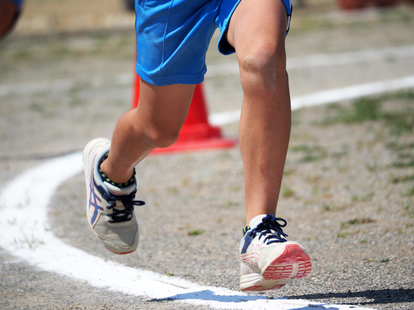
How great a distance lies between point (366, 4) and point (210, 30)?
15595mm

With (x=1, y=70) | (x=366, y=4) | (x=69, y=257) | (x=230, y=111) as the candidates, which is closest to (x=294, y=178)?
(x=69, y=257)

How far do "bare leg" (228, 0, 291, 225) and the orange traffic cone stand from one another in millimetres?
2967

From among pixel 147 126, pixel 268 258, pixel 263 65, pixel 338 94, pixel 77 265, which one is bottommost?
pixel 338 94

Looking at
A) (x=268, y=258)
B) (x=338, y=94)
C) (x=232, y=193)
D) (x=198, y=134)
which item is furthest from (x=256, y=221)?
(x=338, y=94)

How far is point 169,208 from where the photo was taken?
3607mm

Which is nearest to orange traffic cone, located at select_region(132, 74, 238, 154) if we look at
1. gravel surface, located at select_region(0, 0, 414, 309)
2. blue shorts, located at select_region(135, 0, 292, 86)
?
gravel surface, located at select_region(0, 0, 414, 309)

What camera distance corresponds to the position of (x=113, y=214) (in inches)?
96.3

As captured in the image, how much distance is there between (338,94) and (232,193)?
3.57 meters

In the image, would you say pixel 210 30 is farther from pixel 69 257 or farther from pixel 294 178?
pixel 294 178

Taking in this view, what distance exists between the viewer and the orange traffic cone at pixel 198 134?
16.4 ft

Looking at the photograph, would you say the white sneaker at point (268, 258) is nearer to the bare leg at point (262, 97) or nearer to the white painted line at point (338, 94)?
the bare leg at point (262, 97)

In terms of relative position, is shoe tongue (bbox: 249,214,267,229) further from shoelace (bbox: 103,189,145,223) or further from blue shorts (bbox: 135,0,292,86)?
shoelace (bbox: 103,189,145,223)

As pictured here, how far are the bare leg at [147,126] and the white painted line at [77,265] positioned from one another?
46cm

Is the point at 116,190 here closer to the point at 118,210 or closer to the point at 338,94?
the point at 118,210
